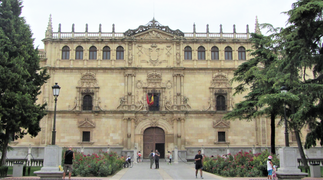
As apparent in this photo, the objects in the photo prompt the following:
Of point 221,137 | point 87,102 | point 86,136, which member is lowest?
point 221,137

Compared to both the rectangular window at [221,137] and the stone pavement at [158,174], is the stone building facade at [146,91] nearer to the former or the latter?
the rectangular window at [221,137]

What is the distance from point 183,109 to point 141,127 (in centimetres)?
545

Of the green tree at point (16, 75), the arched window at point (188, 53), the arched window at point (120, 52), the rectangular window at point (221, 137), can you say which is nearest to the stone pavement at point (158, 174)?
the green tree at point (16, 75)

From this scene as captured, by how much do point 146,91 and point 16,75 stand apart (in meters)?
19.3

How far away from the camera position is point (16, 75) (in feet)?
77.0

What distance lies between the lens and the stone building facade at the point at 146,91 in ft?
130

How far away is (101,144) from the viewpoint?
39.4 metres

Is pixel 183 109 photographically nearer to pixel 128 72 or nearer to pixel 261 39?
pixel 128 72

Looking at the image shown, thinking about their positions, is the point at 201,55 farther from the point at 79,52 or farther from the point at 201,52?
the point at 79,52

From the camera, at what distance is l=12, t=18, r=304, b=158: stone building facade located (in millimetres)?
39750

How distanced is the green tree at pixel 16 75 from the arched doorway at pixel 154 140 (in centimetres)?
1573

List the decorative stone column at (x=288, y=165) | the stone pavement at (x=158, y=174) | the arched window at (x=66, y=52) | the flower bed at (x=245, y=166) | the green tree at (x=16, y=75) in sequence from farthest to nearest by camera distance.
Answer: the arched window at (x=66, y=52) → the green tree at (x=16, y=75) → the stone pavement at (x=158, y=174) → the flower bed at (x=245, y=166) → the decorative stone column at (x=288, y=165)

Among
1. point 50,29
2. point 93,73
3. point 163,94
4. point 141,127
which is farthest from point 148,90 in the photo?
point 50,29

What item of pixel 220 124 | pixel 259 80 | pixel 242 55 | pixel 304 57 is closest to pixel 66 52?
pixel 220 124
